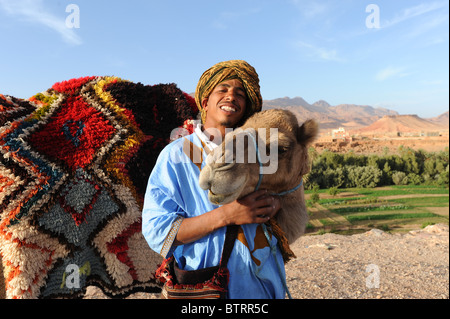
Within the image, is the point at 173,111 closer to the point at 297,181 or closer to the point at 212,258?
the point at 297,181

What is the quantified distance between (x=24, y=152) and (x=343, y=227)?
978 centimetres

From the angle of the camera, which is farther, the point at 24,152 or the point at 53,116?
the point at 53,116

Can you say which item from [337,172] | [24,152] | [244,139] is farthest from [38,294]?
[337,172]

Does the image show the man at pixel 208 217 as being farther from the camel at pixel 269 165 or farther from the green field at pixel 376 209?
the green field at pixel 376 209

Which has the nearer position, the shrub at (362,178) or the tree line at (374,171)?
the tree line at (374,171)

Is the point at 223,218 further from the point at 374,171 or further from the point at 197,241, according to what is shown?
the point at 374,171

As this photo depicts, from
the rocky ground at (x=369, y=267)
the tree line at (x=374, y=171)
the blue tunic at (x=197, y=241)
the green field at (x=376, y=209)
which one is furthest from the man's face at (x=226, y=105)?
the tree line at (x=374, y=171)

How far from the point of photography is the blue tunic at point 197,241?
1.39m

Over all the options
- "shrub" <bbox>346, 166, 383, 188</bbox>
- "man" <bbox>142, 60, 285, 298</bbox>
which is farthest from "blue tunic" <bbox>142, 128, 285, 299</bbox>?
"shrub" <bbox>346, 166, 383, 188</bbox>

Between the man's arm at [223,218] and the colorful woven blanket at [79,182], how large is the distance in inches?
43.0

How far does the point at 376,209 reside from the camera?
12555 mm

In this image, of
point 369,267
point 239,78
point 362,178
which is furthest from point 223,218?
point 362,178

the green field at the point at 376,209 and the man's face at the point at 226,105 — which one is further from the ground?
the man's face at the point at 226,105

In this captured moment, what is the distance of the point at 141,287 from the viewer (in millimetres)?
2574
